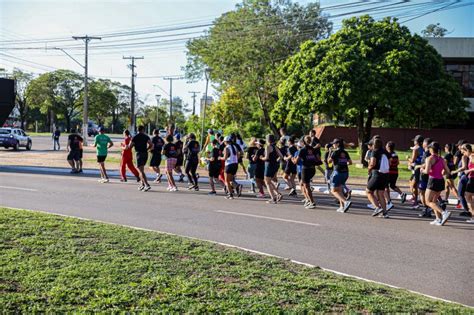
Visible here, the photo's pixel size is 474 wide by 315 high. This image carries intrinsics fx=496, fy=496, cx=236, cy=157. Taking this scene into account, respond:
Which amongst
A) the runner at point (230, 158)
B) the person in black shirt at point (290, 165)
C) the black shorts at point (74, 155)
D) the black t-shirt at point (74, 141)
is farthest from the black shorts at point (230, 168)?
the black shorts at point (74, 155)

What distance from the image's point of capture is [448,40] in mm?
39562

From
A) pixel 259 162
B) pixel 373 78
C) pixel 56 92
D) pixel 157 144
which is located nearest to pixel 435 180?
pixel 259 162

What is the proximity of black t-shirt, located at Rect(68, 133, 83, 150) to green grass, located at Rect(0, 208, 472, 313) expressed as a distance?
1209cm

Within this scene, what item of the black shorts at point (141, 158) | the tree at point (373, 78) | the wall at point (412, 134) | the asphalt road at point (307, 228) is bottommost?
the asphalt road at point (307, 228)

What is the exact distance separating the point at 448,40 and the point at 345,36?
1977 centimetres

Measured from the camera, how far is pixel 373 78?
21.6 metres

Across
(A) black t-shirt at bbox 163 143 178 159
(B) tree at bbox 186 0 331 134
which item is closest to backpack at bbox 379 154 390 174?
(A) black t-shirt at bbox 163 143 178 159

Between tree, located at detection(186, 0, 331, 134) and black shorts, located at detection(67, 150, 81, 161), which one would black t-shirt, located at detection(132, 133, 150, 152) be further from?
tree, located at detection(186, 0, 331, 134)

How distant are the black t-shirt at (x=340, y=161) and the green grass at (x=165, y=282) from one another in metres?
5.21

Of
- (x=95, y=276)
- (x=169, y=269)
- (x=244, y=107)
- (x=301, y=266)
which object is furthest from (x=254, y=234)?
(x=244, y=107)

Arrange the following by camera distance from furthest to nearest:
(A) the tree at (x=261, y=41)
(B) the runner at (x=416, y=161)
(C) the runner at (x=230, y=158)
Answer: (A) the tree at (x=261, y=41) < (C) the runner at (x=230, y=158) < (B) the runner at (x=416, y=161)

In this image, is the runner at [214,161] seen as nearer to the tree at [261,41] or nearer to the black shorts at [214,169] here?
the black shorts at [214,169]

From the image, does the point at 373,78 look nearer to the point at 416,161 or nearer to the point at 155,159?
the point at 416,161

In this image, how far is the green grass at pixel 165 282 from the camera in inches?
190
